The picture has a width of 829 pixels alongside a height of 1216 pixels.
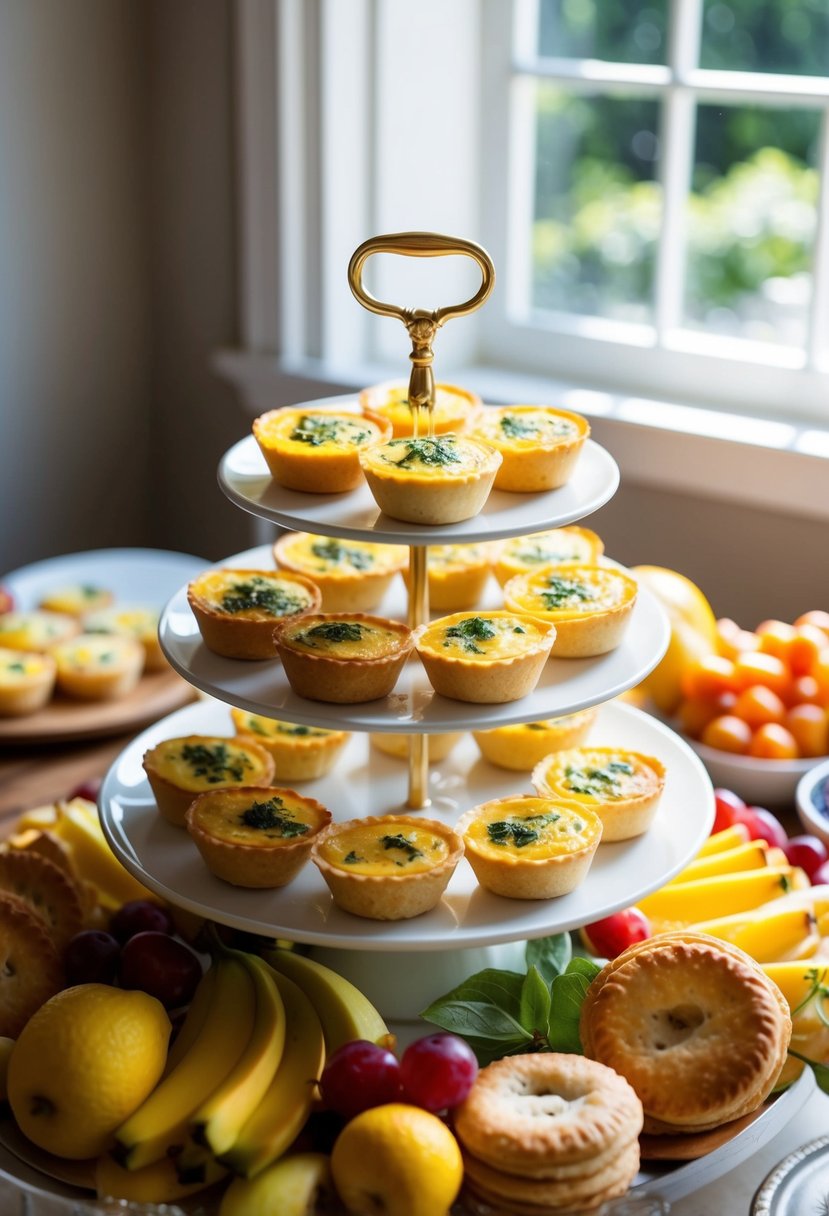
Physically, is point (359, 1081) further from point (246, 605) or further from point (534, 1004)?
point (246, 605)

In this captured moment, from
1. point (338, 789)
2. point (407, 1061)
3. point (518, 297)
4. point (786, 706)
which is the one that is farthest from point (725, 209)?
point (407, 1061)

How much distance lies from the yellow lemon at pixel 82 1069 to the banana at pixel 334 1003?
0.51ft

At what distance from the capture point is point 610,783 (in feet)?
4.99

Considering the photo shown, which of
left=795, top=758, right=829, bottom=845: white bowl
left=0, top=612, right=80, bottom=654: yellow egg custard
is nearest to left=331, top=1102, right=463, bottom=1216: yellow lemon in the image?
left=795, top=758, right=829, bottom=845: white bowl

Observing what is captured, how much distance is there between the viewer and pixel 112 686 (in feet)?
7.47

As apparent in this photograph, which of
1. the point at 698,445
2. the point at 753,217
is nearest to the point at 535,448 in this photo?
the point at 698,445

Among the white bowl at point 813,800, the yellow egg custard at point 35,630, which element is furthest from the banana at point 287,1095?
the yellow egg custard at point 35,630

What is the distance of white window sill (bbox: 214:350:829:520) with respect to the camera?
85.2 inches

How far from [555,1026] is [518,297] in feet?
5.27

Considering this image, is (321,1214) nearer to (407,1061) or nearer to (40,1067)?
(407,1061)

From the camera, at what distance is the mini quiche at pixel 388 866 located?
4.38 ft

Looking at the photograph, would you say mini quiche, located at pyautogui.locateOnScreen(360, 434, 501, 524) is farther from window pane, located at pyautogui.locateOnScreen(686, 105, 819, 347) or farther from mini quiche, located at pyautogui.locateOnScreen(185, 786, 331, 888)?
window pane, located at pyautogui.locateOnScreen(686, 105, 819, 347)

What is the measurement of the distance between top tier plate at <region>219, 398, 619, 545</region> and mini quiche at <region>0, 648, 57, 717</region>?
0.84 meters

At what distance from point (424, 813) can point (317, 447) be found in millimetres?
405
